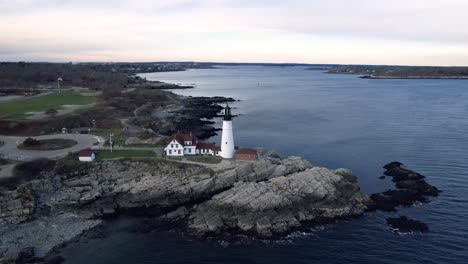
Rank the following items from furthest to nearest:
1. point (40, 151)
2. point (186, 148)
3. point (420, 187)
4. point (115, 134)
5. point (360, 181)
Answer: point (115, 134), point (40, 151), point (360, 181), point (186, 148), point (420, 187)

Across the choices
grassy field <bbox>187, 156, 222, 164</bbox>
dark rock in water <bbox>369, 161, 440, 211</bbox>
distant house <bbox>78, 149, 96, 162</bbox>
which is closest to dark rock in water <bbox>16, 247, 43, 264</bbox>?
distant house <bbox>78, 149, 96, 162</bbox>

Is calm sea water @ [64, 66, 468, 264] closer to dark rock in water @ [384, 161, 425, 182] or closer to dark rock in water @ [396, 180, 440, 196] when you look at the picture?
dark rock in water @ [396, 180, 440, 196]

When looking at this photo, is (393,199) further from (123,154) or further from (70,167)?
(70,167)

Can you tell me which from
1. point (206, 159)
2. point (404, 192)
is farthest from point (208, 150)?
point (404, 192)

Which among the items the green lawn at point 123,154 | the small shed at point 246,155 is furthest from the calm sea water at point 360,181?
the small shed at point 246,155

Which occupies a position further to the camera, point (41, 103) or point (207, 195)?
point (41, 103)

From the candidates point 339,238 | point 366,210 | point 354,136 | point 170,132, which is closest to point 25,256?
point 339,238
